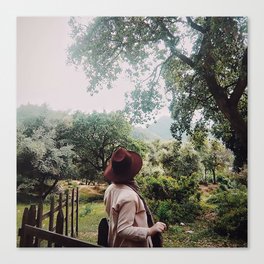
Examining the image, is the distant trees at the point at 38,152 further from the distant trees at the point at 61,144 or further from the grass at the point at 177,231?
the grass at the point at 177,231

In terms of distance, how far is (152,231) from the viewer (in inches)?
128

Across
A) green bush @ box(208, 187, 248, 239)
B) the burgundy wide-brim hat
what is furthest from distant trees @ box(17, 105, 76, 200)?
green bush @ box(208, 187, 248, 239)

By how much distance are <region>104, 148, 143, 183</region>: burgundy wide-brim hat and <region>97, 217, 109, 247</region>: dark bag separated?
11.3 inches

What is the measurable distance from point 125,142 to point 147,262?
82cm

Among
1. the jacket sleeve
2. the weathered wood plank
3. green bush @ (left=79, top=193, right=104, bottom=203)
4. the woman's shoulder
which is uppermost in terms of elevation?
the woman's shoulder

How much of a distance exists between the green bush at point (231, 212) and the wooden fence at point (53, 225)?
2.87 feet

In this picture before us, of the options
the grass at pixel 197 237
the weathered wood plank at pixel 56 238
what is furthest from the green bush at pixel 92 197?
the grass at pixel 197 237

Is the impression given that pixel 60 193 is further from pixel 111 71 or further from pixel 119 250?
pixel 111 71

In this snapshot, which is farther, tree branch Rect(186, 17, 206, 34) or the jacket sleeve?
tree branch Rect(186, 17, 206, 34)

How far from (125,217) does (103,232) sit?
0.64 ft

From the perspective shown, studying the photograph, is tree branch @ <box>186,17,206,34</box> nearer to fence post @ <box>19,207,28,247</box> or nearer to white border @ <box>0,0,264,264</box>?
white border @ <box>0,0,264,264</box>

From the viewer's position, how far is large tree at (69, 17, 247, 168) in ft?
10.8
